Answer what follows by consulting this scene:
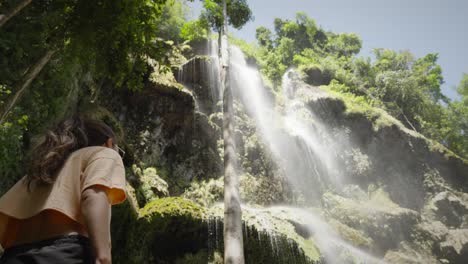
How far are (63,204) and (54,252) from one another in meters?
0.24

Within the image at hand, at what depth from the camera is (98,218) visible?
1544 mm

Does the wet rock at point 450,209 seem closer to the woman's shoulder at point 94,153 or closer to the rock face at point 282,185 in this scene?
the rock face at point 282,185

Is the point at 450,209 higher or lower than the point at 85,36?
lower

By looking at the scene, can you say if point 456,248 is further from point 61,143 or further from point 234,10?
point 61,143

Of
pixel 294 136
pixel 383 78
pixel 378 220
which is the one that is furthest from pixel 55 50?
pixel 383 78

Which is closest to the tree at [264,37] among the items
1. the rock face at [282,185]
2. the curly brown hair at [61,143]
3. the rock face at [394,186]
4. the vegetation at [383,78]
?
the vegetation at [383,78]

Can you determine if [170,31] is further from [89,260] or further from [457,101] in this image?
[457,101]

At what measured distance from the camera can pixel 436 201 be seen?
760 inches

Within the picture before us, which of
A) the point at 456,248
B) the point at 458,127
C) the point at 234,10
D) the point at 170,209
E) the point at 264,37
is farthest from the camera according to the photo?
the point at 264,37

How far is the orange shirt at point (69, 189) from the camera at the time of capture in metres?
1.65

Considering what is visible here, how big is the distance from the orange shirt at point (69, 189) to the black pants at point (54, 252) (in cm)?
10

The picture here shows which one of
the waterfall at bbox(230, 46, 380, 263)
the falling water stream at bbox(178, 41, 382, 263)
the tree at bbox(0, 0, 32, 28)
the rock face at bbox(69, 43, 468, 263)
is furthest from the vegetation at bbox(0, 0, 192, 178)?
the waterfall at bbox(230, 46, 380, 263)

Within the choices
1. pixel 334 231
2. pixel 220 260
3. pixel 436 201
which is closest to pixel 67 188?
pixel 220 260

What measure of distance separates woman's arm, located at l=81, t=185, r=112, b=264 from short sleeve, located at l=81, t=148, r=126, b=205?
34mm
